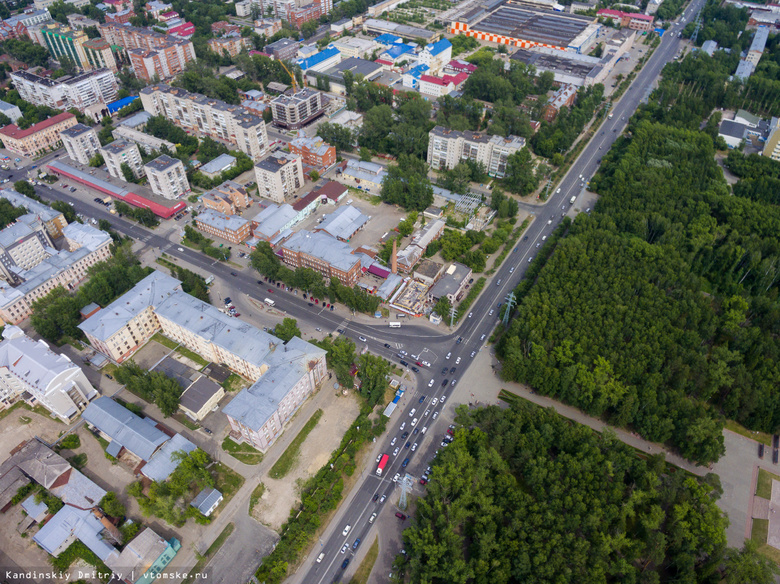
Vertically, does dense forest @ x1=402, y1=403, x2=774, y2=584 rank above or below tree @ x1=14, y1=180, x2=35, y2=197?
below

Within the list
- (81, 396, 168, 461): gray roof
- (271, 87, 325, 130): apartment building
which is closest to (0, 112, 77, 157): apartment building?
(271, 87, 325, 130): apartment building

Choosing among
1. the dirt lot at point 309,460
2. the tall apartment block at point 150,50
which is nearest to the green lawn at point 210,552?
the dirt lot at point 309,460

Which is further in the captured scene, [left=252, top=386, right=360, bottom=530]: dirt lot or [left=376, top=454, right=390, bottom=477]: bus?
[left=376, top=454, right=390, bottom=477]: bus

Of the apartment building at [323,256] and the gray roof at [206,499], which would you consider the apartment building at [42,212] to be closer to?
the apartment building at [323,256]

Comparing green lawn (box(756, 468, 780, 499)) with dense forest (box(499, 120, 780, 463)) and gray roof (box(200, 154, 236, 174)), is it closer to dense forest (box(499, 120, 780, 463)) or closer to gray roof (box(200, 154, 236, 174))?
dense forest (box(499, 120, 780, 463))

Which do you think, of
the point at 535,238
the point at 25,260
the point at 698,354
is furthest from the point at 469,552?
the point at 25,260

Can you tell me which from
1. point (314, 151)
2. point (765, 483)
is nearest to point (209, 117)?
point (314, 151)

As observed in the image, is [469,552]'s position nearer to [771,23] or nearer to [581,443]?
[581,443]
